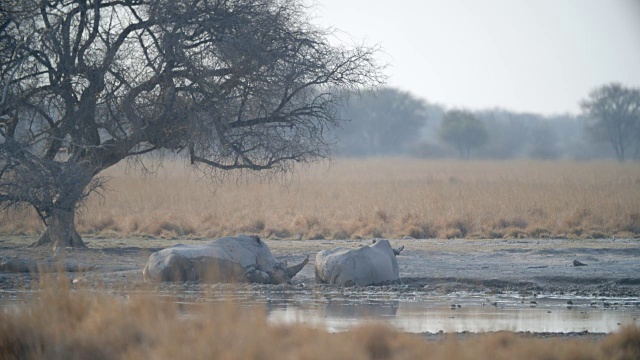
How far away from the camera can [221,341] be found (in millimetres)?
7160

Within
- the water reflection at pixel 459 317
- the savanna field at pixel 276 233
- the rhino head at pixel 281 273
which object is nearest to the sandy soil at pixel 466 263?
the rhino head at pixel 281 273

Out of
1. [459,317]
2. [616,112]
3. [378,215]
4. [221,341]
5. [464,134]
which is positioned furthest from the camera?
[464,134]

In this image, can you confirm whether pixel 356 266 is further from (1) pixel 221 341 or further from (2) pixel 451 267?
(1) pixel 221 341

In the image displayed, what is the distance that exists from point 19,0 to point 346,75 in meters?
6.81

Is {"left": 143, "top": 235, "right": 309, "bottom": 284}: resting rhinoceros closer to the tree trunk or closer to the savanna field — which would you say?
the savanna field

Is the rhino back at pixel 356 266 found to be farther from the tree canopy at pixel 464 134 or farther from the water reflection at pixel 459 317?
the tree canopy at pixel 464 134

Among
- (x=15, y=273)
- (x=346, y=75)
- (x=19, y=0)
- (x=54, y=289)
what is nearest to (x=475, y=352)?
(x=54, y=289)

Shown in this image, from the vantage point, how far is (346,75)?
17.9 metres

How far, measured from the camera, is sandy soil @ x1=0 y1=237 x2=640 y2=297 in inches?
523

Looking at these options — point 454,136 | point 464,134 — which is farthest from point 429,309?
point 454,136

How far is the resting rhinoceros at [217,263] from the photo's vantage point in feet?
42.4

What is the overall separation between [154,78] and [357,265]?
6413 millimetres

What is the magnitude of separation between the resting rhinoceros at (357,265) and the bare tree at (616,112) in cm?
7496

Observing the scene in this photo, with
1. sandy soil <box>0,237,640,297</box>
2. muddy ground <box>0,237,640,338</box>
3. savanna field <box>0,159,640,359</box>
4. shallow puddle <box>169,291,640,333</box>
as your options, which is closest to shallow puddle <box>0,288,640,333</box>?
shallow puddle <box>169,291,640,333</box>
